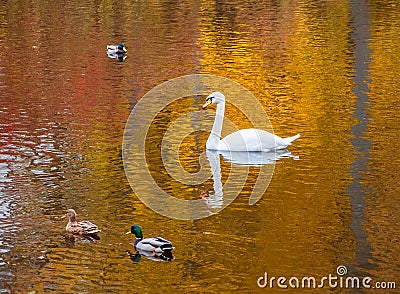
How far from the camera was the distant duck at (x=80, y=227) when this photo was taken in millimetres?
9883

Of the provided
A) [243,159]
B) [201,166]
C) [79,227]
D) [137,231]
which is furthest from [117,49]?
[137,231]

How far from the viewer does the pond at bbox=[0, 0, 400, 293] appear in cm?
917

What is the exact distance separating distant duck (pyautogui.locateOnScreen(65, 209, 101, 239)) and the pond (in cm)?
15

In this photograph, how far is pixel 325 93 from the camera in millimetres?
18438

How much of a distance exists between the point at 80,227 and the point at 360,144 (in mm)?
5674

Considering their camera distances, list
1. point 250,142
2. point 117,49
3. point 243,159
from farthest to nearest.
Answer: point 117,49 < point 250,142 < point 243,159

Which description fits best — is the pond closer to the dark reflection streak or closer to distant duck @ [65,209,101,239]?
the dark reflection streak

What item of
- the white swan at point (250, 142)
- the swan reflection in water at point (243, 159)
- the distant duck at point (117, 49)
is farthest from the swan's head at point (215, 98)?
the distant duck at point (117, 49)

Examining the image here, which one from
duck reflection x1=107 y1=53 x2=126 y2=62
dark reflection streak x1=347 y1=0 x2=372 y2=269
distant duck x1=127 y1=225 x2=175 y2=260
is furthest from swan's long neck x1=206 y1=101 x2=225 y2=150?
duck reflection x1=107 y1=53 x2=126 y2=62

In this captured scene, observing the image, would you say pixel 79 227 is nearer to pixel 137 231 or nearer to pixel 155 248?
pixel 137 231

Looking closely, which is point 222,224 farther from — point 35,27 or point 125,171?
point 35,27

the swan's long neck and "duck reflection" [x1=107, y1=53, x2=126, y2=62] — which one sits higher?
the swan's long neck

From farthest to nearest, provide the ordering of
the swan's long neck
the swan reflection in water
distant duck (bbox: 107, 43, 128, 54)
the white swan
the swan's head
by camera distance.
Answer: distant duck (bbox: 107, 43, 128, 54) < the swan's head < the swan's long neck < the white swan < the swan reflection in water

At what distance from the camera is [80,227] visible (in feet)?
32.4
